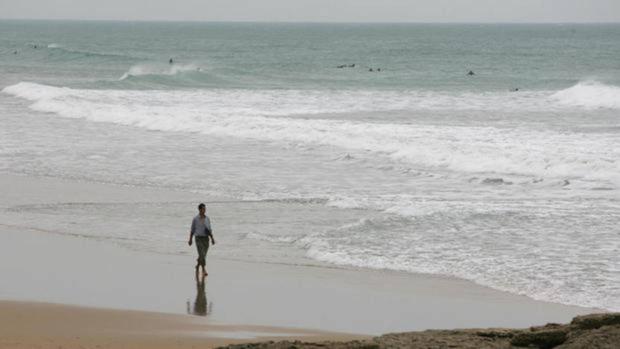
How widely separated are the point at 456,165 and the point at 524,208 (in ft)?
20.1

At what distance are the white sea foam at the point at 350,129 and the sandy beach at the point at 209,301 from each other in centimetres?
1036

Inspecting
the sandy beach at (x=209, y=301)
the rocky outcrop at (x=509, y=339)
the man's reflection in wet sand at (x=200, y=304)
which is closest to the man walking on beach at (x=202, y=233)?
the sandy beach at (x=209, y=301)

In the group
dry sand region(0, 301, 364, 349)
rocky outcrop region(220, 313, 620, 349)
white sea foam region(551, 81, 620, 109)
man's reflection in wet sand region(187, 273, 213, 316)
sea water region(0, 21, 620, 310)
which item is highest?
white sea foam region(551, 81, 620, 109)

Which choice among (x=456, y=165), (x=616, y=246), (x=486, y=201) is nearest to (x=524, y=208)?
(x=486, y=201)

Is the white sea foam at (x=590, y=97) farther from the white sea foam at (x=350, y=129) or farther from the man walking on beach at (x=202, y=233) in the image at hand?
the man walking on beach at (x=202, y=233)

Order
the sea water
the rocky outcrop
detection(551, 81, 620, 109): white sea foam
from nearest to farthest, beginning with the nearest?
1. the rocky outcrop
2. the sea water
3. detection(551, 81, 620, 109): white sea foam

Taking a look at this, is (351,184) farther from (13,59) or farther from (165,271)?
(13,59)

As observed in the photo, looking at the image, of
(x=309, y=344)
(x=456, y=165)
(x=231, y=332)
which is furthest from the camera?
(x=456, y=165)

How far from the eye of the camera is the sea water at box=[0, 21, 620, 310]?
15062 mm

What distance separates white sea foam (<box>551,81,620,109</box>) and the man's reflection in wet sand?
3264 centimetres

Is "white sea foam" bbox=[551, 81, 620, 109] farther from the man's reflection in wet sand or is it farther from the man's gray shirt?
the man's reflection in wet sand

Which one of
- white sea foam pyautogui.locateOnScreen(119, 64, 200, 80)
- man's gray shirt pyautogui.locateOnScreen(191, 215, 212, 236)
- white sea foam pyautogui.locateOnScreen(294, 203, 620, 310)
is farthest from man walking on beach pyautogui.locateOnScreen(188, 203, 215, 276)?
white sea foam pyautogui.locateOnScreen(119, 64, 200, 80)

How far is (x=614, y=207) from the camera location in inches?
739

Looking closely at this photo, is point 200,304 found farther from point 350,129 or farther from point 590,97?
point 590,97
